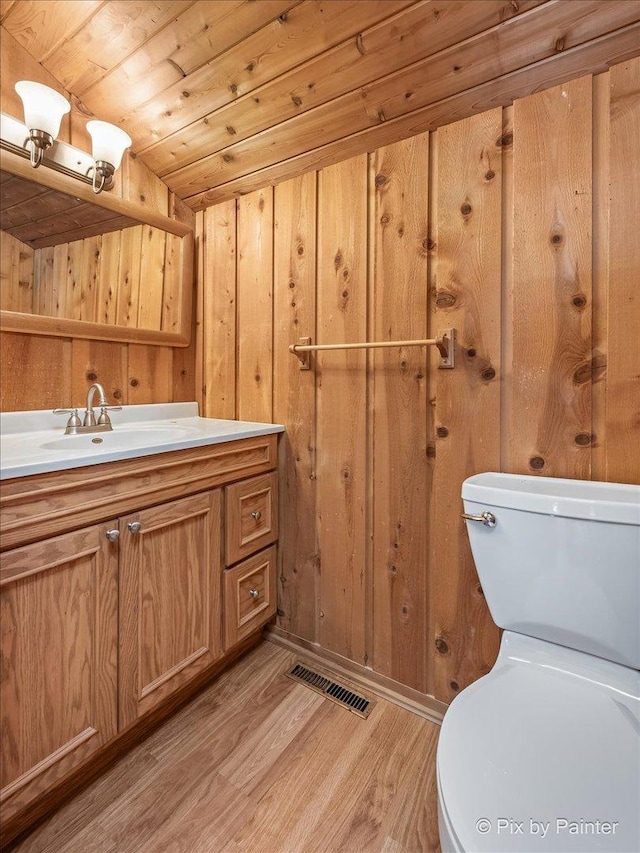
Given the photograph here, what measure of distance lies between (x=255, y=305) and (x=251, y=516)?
2.81 ft

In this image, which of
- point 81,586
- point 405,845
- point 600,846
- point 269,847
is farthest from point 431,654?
point 81,586

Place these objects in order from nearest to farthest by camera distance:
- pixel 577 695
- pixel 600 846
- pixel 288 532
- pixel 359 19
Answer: pixel 600 846 → pixel 577 695 → pixel 359 19 → pixel 288 532

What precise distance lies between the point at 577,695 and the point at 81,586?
3.68ft

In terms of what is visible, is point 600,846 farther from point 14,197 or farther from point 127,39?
point 127,39

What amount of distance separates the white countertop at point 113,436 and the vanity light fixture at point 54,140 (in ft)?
2.64

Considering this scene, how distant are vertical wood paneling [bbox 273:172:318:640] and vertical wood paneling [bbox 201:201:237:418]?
9.5 inches

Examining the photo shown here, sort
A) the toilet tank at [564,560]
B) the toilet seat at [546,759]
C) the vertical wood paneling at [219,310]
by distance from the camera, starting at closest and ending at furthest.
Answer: the toilet seat at [546,759], the toilet tank at [564,560], the vertical wood paneling at [219,310]

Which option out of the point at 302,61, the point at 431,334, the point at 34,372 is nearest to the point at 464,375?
the point at 431,334

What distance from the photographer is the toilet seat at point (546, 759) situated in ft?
1.89

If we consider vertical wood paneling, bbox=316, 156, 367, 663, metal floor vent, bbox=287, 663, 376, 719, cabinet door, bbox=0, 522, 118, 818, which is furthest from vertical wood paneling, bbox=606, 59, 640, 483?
cabinet door, bbox=0, 522, 118, 818

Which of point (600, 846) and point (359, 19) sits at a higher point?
point (359, 19)

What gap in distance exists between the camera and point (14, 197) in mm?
1239

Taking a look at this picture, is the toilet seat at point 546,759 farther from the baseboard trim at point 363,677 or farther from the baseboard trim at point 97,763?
the baseboard trim at point 97,763

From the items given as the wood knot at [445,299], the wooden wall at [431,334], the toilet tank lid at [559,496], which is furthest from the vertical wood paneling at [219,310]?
the toilet tank lid at [559,496]
